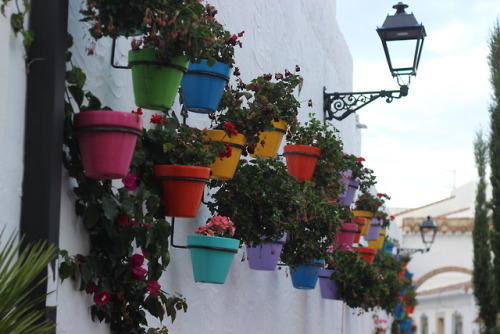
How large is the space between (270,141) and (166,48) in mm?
→ 2107

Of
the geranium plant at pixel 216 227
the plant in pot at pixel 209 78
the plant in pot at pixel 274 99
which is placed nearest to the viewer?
the plant in pot at pixel 209 78

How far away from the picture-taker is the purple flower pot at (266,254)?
5.32 metres

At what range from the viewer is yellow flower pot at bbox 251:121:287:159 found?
5230 mm

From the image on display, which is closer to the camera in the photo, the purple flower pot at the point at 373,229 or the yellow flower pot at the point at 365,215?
the yellow flower pot at the point at 365,215

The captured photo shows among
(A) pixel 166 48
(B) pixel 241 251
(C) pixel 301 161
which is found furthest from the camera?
(C) pixel 301 161

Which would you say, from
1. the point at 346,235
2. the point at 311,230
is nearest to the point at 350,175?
the point at 346,235

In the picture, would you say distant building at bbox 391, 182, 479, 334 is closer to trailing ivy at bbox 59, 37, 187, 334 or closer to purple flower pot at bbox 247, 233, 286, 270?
purple flower pot at bbox 247, 233, 286, 270

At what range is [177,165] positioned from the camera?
12.4ft

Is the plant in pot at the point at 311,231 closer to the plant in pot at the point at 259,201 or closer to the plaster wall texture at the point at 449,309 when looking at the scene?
the plant in pot at the point at 259,201

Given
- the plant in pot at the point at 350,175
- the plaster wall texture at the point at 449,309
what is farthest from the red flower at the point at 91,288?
the plaster wall texture at the point at 449,309

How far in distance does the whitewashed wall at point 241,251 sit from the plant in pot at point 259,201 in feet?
0.79

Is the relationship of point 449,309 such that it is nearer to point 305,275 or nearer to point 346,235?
point 346,235

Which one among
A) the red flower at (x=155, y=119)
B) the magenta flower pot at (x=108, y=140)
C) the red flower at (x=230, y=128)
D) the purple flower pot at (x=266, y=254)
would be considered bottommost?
the purple flower pot at (x=266, y=254)

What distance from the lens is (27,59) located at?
9.68ft
